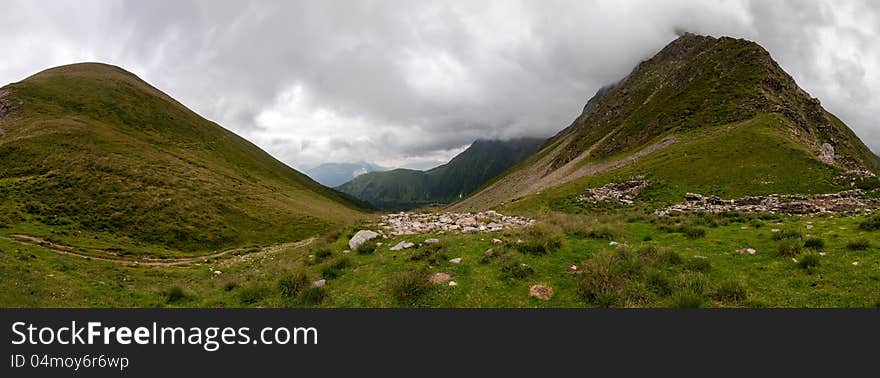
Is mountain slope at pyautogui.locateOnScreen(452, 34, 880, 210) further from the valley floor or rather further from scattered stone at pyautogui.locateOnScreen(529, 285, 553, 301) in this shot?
scattered stone at pyautogui.locateOnScreen(529, 285, 553, 301)

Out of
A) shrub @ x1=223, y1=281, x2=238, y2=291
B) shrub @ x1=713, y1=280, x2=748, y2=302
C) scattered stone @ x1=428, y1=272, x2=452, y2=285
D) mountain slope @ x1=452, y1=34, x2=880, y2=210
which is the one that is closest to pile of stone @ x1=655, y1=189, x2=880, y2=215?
mountain slope @ x1=452, y1=34, x2=880, y2=210

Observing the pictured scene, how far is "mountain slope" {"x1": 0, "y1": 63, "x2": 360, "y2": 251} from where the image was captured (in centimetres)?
4247

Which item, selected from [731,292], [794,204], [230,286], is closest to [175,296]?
[230,286]

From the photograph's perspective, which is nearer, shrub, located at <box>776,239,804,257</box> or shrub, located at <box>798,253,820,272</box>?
shrub, located at <box>798,253,820,272</box>

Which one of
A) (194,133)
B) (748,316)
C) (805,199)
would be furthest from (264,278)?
(194,133)

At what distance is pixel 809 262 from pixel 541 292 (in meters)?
8.29

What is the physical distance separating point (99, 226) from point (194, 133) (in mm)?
76667

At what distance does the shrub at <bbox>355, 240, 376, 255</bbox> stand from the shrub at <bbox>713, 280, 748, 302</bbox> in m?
12.5

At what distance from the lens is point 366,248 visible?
15.6m

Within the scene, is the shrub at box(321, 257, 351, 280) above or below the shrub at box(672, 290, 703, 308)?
above

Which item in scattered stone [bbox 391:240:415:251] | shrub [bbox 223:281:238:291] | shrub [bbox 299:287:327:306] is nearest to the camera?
shrub [bbox 299:287:327:306]

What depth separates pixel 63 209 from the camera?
136ft

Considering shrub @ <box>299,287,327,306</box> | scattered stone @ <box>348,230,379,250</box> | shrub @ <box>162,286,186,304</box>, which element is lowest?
shrub @ <box>162,286,186,304</box>

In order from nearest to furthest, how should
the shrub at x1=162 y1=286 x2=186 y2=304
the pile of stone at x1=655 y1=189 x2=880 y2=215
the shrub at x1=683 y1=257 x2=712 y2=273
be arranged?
the shrub at x1=683 y1=257 x2=712 y2=273 < the shrub at x1=162 y1=286 x2=186 y2=304 < the pile of stone at x1=655 y1=189 x2=880 y2=215
